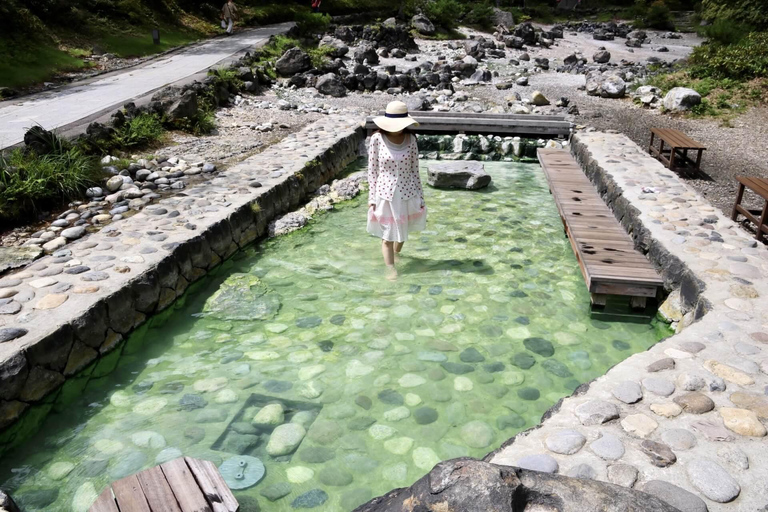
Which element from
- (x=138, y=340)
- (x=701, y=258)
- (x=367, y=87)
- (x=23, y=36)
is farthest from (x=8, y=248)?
(x=23, y=36)

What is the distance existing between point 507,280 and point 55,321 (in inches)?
171

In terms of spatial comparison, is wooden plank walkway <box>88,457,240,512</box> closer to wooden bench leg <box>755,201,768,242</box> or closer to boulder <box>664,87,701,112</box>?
wooden bench leg <box>755,201,768,242</box>

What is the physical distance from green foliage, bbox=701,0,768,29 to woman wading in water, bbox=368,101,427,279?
1921cm

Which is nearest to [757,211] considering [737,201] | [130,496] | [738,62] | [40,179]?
[737,201]

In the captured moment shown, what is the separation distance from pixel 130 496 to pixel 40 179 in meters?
5.33

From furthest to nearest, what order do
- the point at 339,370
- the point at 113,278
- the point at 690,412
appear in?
the point at 113,278 → the point at 339,370 → the point at 690,412

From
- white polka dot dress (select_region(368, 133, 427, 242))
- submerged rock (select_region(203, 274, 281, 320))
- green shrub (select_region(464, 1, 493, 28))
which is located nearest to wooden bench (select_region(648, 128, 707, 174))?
white polka dot dress (select_region(368, 133, 427, 242))

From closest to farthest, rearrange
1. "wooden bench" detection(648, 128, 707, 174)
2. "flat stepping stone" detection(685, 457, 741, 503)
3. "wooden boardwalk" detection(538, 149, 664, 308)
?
1. "flat stepping stone" detection(685, 457, 741, 503)
2. "wooden boardwalk" detection(538, 149, 664, 308)
3. "wooden bench" detection(648, 128, 707, 174)

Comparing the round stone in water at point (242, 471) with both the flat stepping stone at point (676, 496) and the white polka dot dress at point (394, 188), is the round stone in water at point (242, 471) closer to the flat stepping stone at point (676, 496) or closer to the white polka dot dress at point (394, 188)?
the flat stepping stone at point (676, 496)

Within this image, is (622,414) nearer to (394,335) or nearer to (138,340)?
(394,335)

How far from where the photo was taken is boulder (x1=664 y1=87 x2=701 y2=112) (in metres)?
13.6

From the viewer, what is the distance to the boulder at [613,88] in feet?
52.7

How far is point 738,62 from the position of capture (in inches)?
582

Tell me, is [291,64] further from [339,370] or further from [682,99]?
[339,370]
